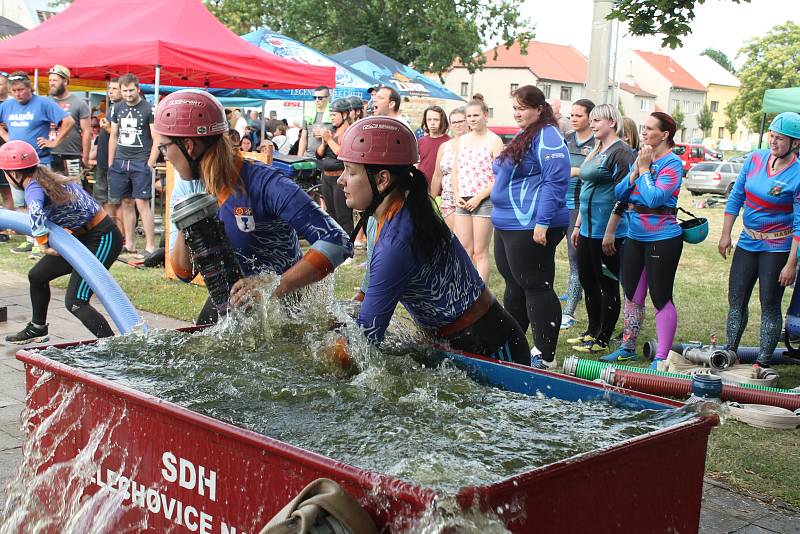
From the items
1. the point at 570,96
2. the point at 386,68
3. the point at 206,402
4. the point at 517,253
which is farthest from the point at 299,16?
the point at 570,96

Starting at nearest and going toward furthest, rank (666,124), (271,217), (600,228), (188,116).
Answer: (188,116) < (271,217) < (666,124) < (600,228)

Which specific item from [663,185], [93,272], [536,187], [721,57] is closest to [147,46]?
[536,187]

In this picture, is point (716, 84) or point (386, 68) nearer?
Result: point (386, 68)

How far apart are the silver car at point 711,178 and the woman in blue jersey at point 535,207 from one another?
30.2 m

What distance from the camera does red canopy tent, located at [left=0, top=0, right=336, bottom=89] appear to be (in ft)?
38.5

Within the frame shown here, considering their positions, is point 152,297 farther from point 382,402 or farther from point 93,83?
point 93,83

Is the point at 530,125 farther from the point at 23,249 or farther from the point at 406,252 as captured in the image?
the point at 23,249

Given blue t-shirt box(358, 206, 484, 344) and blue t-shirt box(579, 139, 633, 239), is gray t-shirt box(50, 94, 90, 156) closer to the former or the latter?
blue t-shirt box(579, 139, 633, 239)

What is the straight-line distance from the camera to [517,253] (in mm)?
6211

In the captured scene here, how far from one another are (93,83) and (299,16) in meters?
25.7

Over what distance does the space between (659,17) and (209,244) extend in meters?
2.84

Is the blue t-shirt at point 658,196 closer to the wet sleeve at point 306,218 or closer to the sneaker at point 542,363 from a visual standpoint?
the sneaker at point 542,363

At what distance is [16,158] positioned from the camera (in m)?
6.39

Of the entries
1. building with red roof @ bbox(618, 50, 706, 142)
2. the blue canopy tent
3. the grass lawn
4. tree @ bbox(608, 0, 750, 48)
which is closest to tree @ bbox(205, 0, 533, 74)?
the blue canopy tent
